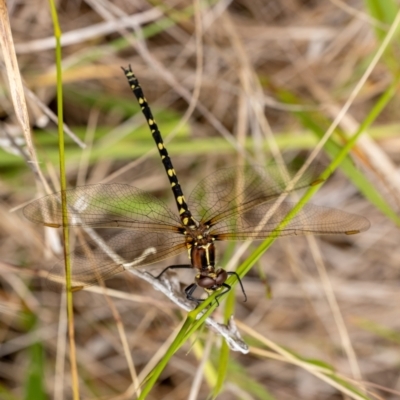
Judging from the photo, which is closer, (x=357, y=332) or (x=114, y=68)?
(x=114, y=68)

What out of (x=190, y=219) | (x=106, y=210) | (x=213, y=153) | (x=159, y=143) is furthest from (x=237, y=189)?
(x=213, y=153)

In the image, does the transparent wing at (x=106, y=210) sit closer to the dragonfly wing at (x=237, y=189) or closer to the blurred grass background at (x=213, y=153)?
the dragonfly wing at (x=237, y=189)

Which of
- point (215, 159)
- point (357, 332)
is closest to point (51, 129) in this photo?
point (215, 159)

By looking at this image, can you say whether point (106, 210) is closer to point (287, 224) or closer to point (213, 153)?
point (287, 224)

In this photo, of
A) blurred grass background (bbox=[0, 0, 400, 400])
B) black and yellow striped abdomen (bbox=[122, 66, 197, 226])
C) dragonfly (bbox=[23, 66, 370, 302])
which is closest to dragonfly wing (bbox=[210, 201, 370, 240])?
dragonfly (bbox=[23, 66, 370, 302])

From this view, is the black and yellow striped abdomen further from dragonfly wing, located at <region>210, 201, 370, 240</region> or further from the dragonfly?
dragonfly wing, located at <region>210, 201, 370, 240</region>

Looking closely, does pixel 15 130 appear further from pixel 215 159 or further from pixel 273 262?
pixel 273 262

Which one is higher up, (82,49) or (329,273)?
(82,49)

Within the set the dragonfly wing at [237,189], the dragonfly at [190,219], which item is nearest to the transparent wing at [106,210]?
the dragonfly at [190,219]
